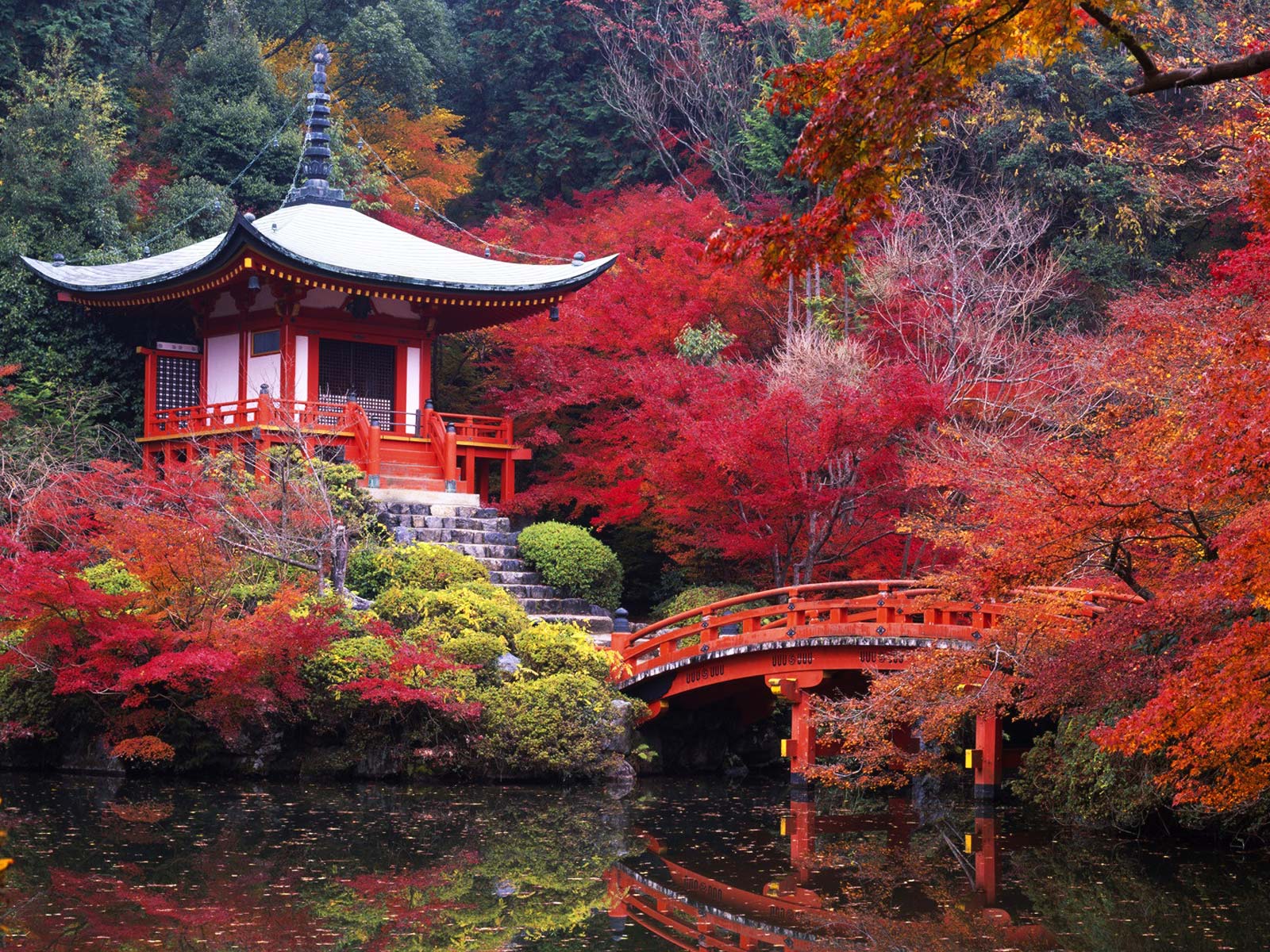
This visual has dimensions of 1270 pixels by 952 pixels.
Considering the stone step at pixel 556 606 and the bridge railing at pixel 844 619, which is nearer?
the bridge railing at pixel 844 619

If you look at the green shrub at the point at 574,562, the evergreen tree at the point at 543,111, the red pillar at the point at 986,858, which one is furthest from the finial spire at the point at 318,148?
the red pillar at the point at 986,858

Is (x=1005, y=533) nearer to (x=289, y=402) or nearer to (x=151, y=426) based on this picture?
(x=289, y=402)

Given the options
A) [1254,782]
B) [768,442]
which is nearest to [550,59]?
[768,442]

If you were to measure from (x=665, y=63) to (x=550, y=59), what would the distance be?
Answer: 311 cm

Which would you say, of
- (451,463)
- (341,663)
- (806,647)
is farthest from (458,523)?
(806,647)

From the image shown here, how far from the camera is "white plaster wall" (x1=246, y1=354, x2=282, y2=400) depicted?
70.4 feet

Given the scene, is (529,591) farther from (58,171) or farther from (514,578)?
(58,171)

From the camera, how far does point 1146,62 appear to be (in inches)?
236

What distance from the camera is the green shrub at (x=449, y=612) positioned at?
16547 mm

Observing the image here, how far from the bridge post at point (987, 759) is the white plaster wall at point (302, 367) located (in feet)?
36.9

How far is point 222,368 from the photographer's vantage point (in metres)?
22.4

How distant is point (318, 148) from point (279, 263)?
5442 millimetres

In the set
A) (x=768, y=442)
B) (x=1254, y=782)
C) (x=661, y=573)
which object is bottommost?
(x=1254, y=782)

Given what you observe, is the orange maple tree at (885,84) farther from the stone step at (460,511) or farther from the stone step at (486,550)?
the stone step at (460,511)
